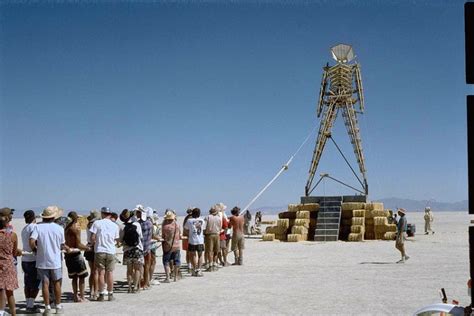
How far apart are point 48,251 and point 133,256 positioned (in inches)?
91.4

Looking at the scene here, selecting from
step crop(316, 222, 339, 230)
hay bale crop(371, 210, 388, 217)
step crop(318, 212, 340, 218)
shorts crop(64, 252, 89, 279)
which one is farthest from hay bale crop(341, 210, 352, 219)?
shorts crop(64, 252, 89, 279)

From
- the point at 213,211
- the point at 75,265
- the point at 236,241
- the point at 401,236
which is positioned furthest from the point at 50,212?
the point at 401,236

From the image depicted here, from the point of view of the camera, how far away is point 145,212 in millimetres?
12047

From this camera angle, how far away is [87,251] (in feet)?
36.3

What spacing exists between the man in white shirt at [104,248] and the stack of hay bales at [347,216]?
720 inches

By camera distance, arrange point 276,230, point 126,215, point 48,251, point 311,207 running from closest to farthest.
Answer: point 48,251 < point 126,215 < point 311,207 < point 276,230

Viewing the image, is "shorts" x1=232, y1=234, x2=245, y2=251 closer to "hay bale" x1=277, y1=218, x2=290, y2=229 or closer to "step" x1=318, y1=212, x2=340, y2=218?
Answer: "step" x1=318, y1=212, x2=340, y2=218

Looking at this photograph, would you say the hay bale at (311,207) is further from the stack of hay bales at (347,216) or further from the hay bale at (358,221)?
the hay bale at (358,221)

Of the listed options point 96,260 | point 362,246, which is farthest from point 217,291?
point 362,246

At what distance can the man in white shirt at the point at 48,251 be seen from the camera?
9.11 meters

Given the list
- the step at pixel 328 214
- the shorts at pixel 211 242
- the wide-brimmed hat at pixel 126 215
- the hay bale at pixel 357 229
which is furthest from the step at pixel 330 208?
the wide-brimmed hat at pixel 126 215

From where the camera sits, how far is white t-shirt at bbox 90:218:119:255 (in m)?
10.5

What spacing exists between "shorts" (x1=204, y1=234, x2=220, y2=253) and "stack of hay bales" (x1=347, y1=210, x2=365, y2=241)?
12.2 m

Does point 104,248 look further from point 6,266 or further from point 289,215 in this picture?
point 289,215
